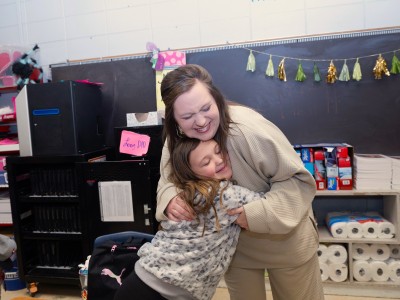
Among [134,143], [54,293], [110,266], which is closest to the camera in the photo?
[110,266]

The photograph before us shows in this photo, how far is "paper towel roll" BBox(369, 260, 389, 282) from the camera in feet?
7.07

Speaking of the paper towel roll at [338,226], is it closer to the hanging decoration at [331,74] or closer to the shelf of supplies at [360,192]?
the shelf of supplies at [360,192]

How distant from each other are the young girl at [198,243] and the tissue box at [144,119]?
3.80 ft

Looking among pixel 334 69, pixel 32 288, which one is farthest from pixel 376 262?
pixel 32 288

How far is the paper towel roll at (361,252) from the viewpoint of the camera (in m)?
2.21

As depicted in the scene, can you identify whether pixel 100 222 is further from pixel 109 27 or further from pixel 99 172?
pixel 109 27

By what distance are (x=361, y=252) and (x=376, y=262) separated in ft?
0.34

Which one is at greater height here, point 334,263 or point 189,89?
point 189,89

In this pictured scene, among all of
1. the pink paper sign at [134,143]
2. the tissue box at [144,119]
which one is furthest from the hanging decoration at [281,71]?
the pink paper sign at [134,143]

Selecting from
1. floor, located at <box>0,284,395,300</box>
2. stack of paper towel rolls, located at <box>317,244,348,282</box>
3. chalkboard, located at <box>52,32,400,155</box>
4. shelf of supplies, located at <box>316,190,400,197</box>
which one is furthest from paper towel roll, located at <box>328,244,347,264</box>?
chalkboard, located at <box>52,32,400,155</box>

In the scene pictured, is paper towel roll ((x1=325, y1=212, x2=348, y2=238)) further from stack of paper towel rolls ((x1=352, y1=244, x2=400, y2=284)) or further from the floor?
the floor

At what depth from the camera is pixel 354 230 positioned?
2.20 metres

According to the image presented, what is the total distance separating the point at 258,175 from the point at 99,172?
127cm

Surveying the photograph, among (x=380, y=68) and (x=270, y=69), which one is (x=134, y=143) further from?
(x=380, y=68)
